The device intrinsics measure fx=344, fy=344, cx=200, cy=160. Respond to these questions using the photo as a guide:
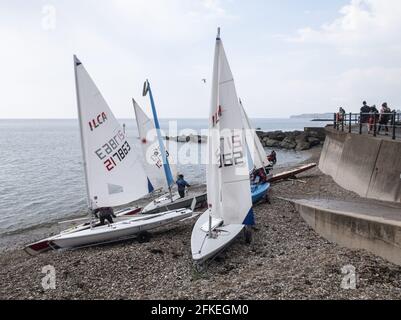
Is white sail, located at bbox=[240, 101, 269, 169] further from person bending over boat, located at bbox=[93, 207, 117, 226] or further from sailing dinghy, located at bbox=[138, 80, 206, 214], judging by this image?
person bending over boat, located at bbox=[93, 207, 117, 226]

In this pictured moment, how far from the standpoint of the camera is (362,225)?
992 centimetres

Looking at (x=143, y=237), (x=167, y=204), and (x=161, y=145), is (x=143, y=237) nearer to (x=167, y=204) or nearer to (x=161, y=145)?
(x=167, y=204)

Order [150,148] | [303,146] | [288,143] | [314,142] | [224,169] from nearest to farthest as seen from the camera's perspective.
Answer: [224,169]
[150,148]
[303,146]
[314,142]
[288,143]

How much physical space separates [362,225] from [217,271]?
4.40 meters

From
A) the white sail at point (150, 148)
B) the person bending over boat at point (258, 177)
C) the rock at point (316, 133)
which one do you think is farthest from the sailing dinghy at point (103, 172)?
the rock at point (316, 133)

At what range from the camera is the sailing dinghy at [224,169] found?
10.7m

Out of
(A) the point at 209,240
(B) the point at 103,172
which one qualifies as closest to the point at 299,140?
(A) the point at 209,240

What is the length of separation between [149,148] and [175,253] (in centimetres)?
651

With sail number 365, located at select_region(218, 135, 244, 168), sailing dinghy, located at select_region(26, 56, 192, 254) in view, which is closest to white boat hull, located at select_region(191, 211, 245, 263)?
sailing dinghy, located at select_region(26, 56, 192, 254)

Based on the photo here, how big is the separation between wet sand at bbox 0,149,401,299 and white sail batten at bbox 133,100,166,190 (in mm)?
3868

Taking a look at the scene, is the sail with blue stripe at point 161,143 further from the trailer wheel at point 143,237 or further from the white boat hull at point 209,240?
the white boat hull at point 209,240

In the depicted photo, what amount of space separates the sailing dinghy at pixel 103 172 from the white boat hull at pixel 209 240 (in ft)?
6.43

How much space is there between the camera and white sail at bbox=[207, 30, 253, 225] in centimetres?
1073
